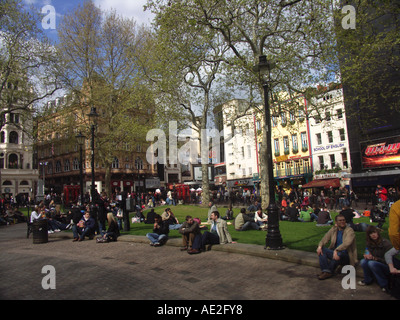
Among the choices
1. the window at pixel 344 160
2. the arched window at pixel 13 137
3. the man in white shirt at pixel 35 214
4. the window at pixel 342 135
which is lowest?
the man in white shirt at pixel 35 214

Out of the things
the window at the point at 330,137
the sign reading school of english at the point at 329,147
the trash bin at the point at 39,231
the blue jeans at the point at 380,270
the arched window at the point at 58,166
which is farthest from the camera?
the arched window at the point at 58,166

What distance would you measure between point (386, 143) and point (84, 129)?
95.3ft

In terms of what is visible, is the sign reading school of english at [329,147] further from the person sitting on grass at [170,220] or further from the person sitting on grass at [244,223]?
the person sitting on grass at [170,220]

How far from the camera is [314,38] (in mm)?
16250

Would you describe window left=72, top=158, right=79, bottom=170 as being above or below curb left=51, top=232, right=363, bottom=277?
above

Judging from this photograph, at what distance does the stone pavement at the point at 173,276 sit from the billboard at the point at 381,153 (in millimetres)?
27691

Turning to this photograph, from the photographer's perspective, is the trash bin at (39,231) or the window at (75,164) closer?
the trash bin at (39,231)

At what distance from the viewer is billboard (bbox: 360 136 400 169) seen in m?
30.0

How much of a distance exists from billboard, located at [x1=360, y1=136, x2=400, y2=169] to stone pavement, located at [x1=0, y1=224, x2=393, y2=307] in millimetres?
27691

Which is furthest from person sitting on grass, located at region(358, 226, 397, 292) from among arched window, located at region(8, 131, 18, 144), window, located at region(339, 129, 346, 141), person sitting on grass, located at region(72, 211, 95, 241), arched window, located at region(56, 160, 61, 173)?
arched window, located at region(8, 131, 18, 144)

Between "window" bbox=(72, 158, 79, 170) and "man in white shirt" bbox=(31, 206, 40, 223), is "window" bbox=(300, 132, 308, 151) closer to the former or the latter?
"man in white shirt" bbox=(31, 206, 40, 223)

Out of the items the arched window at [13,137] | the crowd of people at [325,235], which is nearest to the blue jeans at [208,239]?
the crowd of people at [325,235]

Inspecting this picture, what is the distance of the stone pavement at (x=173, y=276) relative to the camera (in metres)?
5.44
